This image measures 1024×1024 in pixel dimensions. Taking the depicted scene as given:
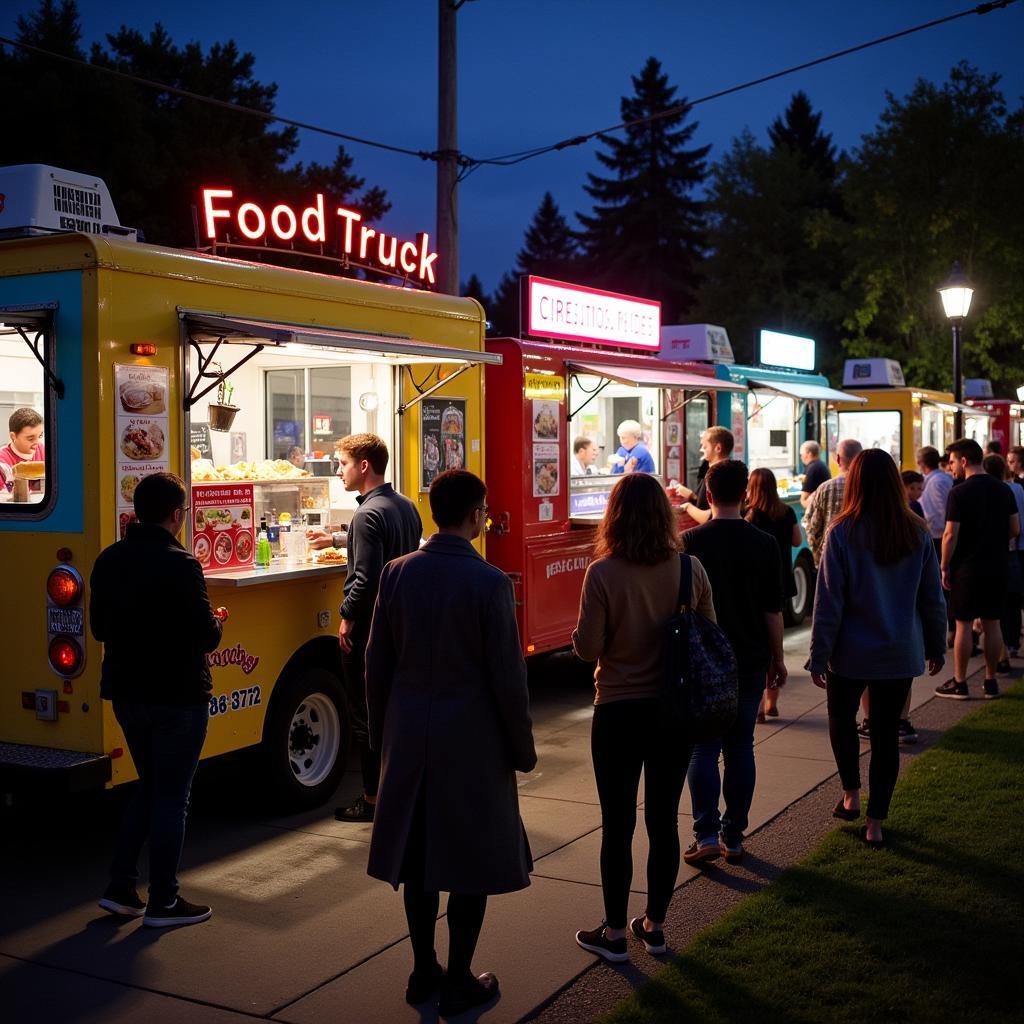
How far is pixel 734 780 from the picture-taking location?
17.9 ft

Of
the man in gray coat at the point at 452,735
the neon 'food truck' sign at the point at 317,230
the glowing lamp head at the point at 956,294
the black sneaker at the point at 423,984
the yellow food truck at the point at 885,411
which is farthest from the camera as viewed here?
the yellow food truck at the point at 885,411

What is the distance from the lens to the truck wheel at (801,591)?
1309 cm

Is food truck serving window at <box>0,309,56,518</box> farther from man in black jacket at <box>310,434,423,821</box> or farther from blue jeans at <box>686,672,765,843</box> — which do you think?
blue jeans at <box>686,672,765,843</box>

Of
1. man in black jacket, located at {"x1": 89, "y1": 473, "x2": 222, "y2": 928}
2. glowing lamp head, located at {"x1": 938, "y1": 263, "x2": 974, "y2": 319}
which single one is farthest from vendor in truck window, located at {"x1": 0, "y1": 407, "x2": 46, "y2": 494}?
glowing lamp head, located at {"x1": 938, "y1": 263, "x2": 974, "y2": 319}

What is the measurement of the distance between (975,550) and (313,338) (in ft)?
18.0

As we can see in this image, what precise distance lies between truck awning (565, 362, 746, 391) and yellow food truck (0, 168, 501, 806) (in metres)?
1.79

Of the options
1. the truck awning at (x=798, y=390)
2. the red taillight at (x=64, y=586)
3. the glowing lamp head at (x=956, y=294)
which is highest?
the glowing lamp head at (x=956, y=294)

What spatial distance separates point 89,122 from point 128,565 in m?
22.7

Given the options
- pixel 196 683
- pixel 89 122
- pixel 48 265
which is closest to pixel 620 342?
pixel 48 265

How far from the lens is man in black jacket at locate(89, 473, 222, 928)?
4.57m

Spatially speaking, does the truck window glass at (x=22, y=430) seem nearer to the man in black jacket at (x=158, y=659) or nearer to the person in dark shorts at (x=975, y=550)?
the man in black jacket at (x=158, y=659)

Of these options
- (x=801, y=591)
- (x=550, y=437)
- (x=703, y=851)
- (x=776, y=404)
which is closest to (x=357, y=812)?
(x=703, y=851)

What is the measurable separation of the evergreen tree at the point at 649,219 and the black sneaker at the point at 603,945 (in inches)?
2172

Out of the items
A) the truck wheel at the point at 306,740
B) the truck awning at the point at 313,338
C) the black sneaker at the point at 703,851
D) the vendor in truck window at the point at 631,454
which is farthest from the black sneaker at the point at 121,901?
the vendor in truck window at the point at 631,454
